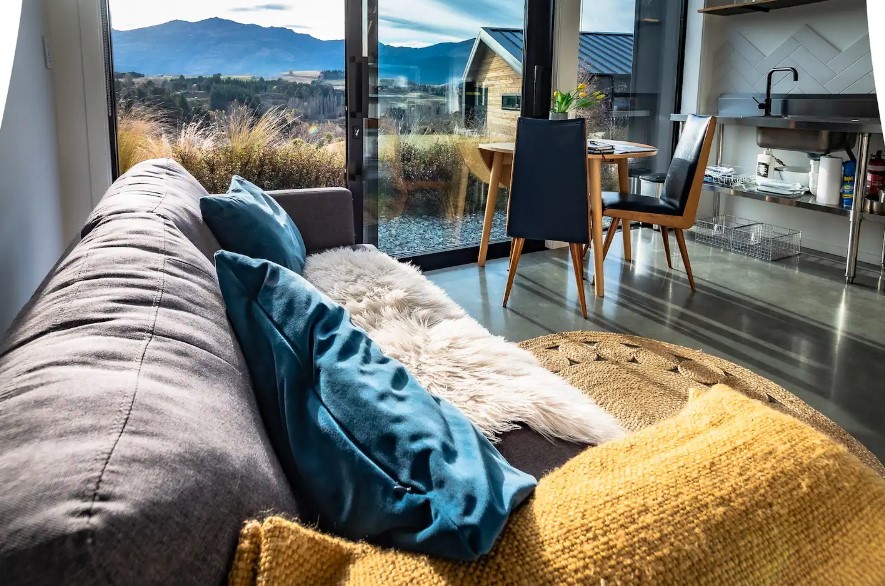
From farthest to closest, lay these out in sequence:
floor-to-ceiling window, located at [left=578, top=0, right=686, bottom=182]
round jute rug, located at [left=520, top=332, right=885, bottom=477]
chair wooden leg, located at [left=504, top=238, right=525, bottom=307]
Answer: floor-to-ceiling window, located at [left=578, top=0, right=686, bottom=182] < chair wooden leg, located at [left=504, top=238, right=525, bottom=307] < round jute rug, located at [left=520, top=332, right=885, bottom=477]

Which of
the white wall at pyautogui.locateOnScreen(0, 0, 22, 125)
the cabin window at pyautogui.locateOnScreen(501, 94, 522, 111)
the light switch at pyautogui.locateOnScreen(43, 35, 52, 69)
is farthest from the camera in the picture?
the cabin window at pyautogui.locateOnScreen(501, 94, 522, 111)

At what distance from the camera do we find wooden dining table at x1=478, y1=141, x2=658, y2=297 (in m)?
3.95

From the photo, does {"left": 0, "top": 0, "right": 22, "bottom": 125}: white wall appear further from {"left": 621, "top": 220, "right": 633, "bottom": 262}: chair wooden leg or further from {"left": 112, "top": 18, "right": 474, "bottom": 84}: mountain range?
{"left": 621, "top": 220, "right": 633, "bottom": 262}: chair wooden leg

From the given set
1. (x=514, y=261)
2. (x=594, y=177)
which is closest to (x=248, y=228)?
(x=514, y=261)

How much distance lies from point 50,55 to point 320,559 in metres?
3.06

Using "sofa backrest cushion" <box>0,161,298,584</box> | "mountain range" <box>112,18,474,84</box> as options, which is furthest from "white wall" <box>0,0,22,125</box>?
"sofa backrest cushion" <box>0,161,298,584</box>

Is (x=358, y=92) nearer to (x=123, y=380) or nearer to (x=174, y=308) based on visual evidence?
(x=174, y=308)

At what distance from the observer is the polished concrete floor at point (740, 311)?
9.30 ft

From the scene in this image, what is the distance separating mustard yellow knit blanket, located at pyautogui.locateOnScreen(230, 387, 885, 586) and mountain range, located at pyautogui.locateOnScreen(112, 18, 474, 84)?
3.18m

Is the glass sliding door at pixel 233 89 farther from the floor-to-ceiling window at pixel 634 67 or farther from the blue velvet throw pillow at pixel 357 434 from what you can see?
the blue velvet throw pillow at pixel 357 434

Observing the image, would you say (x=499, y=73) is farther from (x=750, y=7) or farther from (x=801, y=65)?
(x=801, y=65)

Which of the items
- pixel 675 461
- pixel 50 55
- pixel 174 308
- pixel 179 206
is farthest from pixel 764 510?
pixel 50 55

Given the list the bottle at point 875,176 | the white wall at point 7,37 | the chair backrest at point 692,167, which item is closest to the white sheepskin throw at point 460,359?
the white wall at point 7,37

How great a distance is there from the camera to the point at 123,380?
0.73 metres
